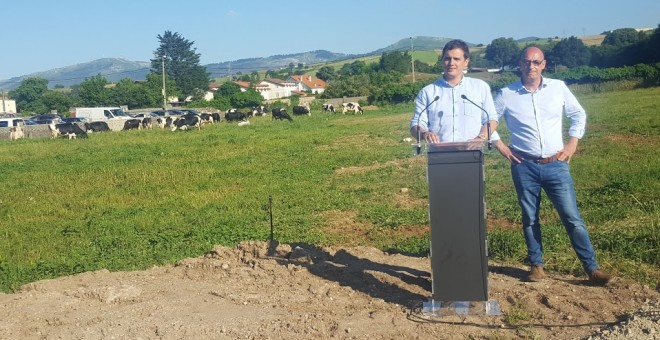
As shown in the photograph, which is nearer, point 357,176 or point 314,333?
point 314,333

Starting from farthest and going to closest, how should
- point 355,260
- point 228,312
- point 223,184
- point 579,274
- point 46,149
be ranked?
point 46,149 → point 223,184 → point 355,260 → point 579,274 → point 228,312

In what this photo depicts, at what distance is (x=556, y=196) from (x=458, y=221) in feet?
3.56

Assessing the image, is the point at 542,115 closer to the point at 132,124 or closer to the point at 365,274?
the point at 365,274

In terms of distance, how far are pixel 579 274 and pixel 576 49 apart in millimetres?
37858

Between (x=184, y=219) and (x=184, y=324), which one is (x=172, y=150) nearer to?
(x=184, y=219)

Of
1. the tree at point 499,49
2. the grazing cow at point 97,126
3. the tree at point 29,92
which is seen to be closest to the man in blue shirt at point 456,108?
the tree at point 499,49

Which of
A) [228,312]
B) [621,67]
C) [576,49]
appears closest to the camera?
[228,312]

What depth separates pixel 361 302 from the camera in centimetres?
498

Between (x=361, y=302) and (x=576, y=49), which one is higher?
(x=576, y=49)

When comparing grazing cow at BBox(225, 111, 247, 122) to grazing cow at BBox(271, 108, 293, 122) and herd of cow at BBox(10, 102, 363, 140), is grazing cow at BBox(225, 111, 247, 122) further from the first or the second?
grazing cow at BBox(271, 108, 293, 122)

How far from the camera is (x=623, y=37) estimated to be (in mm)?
51969

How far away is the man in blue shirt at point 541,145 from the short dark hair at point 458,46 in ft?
1.82

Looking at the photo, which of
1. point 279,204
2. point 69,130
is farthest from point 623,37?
point 279,204

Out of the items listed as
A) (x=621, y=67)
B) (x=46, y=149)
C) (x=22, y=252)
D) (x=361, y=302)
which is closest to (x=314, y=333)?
(x=361, y=302)
